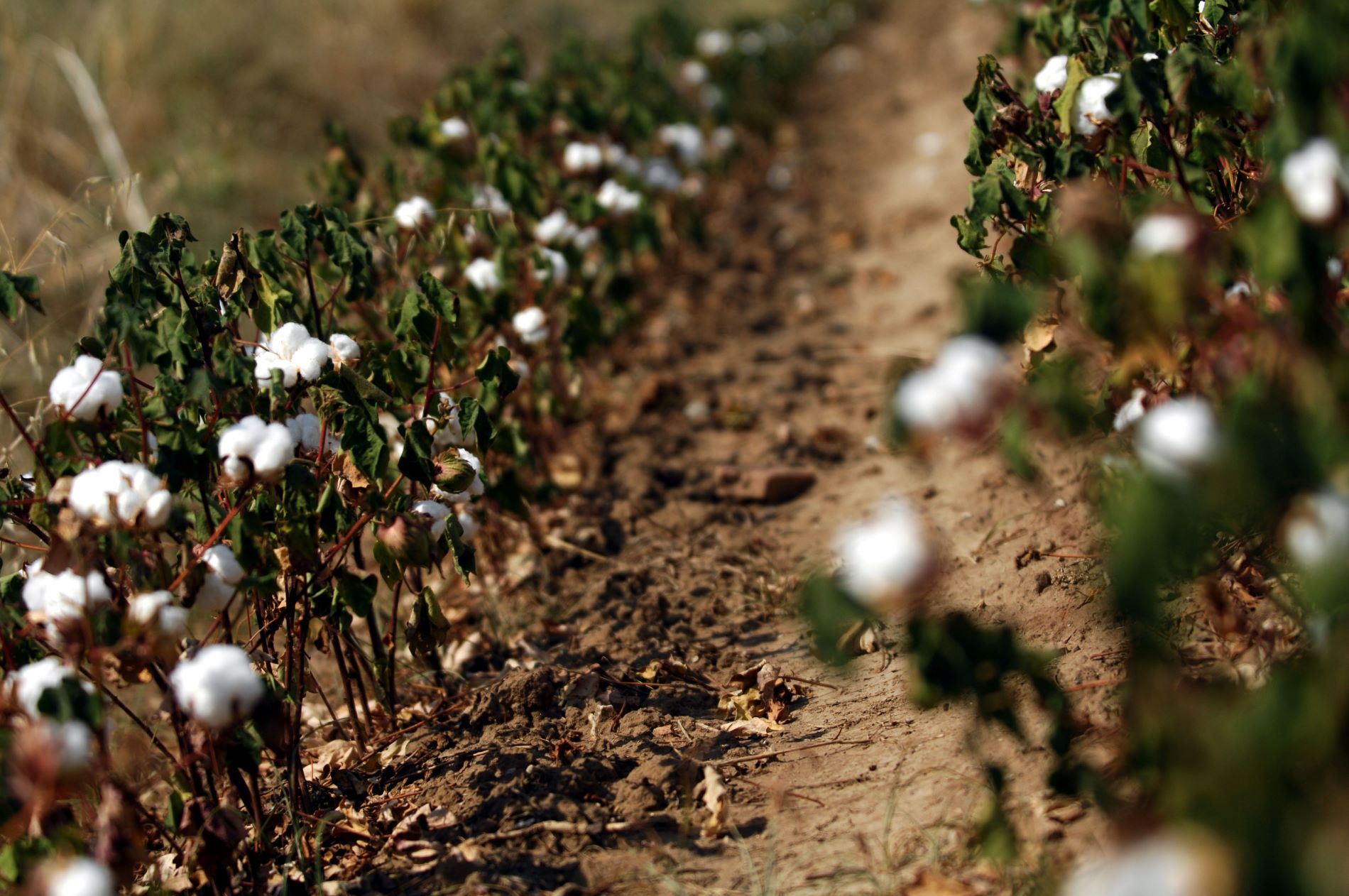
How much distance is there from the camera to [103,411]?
173 cm

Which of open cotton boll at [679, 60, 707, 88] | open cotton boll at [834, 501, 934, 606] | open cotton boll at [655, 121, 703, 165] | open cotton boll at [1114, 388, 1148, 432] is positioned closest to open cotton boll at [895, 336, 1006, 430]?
open cotton boll at [834, 501, 934, 606]

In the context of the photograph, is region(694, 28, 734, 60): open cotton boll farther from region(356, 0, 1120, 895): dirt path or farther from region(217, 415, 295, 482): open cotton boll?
region(217, 415, 295, 482): open cotton boll

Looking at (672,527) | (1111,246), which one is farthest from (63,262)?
(1111,246)

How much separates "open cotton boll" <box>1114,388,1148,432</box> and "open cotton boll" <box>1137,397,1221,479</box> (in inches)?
33.6

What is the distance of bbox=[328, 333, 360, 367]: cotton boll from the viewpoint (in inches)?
78.0

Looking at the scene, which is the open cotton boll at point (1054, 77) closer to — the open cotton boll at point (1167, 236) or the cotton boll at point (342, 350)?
the open cotton boll at point (1167, 236)

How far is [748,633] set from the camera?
2.57m

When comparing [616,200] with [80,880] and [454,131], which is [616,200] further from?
[80,880]

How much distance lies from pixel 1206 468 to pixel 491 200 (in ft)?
9.05

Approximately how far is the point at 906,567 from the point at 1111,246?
18.1 inches

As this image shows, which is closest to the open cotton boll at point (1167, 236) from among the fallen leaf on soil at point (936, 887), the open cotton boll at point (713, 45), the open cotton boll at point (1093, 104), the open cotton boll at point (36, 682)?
the open cotton boll at point (1093, 104)

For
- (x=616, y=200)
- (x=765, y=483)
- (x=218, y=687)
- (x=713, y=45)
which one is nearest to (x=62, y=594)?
(x=218, y=687)

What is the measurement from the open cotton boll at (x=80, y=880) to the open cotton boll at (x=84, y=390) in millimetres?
691

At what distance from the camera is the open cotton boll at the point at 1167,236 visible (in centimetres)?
122
